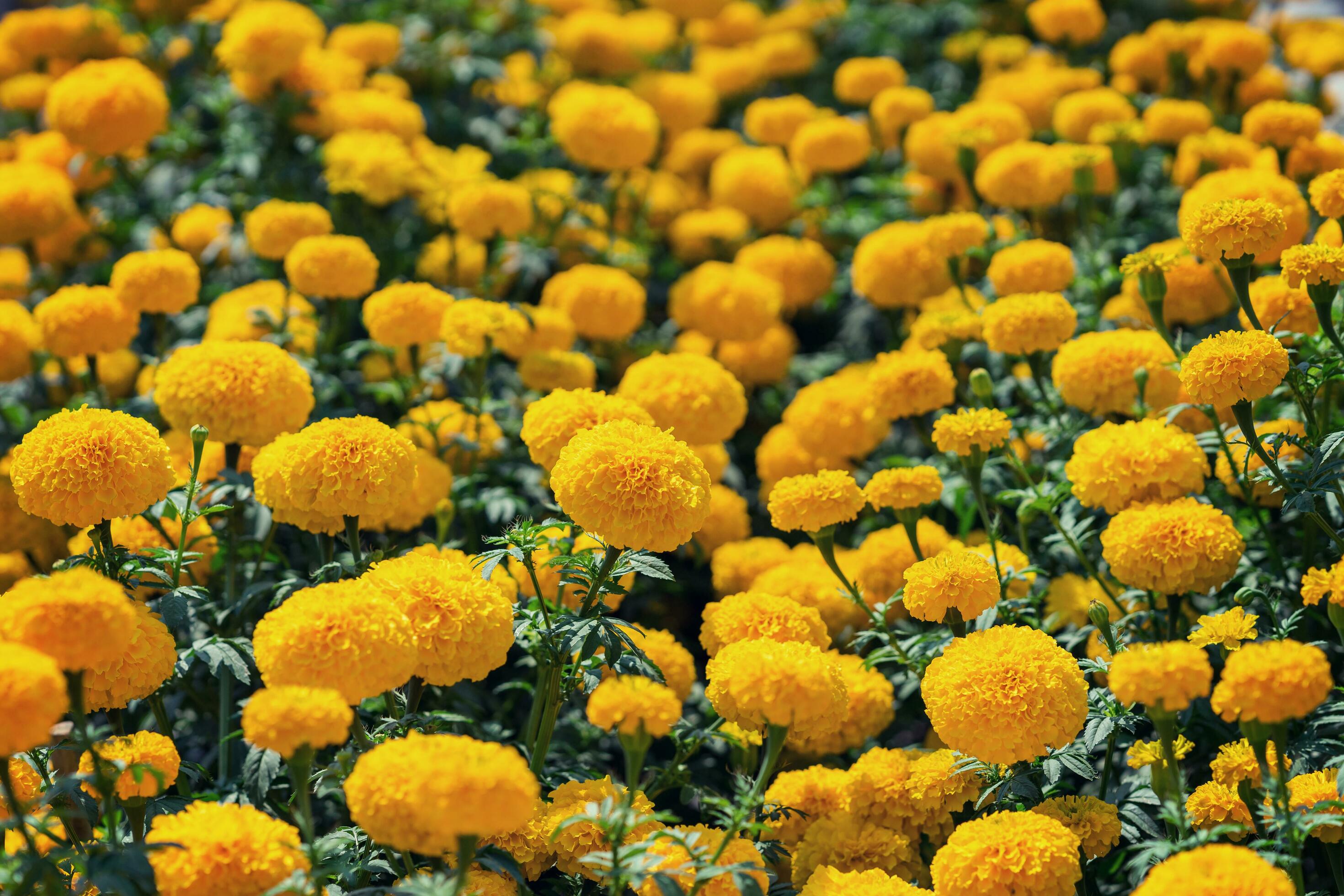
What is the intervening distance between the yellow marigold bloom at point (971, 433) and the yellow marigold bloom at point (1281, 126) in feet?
5.89

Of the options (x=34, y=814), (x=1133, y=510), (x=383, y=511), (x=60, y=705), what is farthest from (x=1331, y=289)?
(x=34, y=814)

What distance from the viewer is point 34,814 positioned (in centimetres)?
241

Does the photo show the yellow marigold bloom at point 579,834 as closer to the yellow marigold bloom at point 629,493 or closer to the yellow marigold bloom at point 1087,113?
the yellow marigold bloom at point 629,493

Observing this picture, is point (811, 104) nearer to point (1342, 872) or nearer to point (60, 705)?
point (1342, 872)

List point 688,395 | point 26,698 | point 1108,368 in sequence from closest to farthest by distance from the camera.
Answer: point 26,698 < point 1108,368 < point 688,395

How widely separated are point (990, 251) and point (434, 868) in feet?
8.97

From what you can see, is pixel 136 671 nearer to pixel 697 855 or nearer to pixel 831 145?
pixel 697 855

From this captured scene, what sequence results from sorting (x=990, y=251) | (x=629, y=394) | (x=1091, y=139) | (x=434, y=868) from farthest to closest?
(x=1091, y=139) → (x=990, y=251) → (x=629, y=394) → (x=434, y=868)

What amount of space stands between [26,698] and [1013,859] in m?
1.77

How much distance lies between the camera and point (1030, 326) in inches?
131

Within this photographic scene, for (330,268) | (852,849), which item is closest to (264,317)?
(330,268)

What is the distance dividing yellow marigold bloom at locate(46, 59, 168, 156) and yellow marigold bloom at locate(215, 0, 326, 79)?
1.23 feet

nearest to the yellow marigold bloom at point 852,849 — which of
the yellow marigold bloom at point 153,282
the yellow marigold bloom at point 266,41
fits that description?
the yellow marigold bloom at point 153,282

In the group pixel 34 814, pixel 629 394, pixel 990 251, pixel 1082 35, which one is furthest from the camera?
pixel 1082 35
